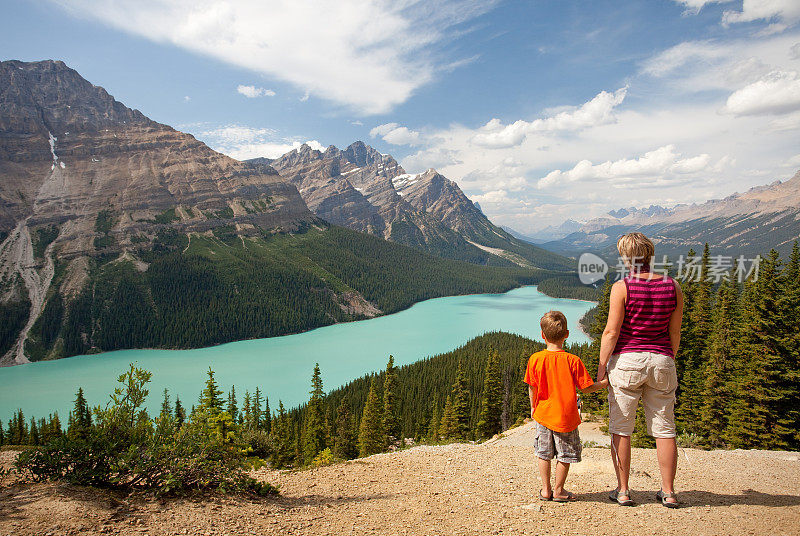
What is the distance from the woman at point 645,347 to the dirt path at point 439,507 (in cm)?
88

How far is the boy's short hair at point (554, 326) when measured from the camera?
5.31m

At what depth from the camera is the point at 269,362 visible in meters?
89.5

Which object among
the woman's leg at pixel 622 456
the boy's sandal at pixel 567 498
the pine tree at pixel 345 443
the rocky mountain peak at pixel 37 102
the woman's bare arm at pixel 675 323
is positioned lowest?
the pine tree at pixel 345 443

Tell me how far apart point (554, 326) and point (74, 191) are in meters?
208

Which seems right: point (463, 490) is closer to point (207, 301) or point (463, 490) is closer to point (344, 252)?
point (207, 301)

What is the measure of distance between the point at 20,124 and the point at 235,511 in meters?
238

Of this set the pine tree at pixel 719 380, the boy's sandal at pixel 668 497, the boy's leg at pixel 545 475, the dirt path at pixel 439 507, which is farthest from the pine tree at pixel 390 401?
the boy's sandal at pixel 668 497

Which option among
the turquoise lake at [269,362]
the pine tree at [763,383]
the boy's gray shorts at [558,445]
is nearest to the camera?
the boy's gray shorts at [558,445]

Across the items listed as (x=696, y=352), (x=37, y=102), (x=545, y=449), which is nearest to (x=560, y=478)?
(x=545, y=449)

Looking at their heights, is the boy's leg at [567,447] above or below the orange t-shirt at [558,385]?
below

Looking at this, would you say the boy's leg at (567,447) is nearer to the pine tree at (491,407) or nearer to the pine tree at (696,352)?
the pine tree at (696,352)

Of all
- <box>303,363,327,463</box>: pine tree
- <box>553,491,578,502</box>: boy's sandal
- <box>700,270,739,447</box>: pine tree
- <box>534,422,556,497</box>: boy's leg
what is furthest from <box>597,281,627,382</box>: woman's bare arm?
<box>303,363,327,463</box>: pine tree

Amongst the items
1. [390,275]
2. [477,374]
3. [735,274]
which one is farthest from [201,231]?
[735,274]

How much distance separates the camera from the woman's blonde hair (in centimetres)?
500
